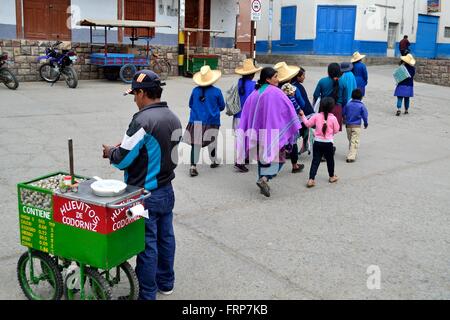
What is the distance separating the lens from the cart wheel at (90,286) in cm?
338

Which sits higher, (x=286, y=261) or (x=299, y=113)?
(x=299, y=113)

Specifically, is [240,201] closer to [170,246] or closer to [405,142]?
[170,246]

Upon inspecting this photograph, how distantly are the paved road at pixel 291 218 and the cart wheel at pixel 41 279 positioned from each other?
0.12 meters

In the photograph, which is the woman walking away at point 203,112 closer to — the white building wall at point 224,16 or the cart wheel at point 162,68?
the cart wheel at point 162,68

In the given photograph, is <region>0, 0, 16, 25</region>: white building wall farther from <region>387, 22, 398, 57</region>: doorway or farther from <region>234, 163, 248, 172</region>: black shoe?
<region>387, 22, 398, 57</region>: doorway

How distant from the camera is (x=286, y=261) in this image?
181 inches

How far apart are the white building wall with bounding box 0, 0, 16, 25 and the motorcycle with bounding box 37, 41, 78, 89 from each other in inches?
96.0

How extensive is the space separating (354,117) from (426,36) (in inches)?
882

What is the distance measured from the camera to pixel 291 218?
5750mm

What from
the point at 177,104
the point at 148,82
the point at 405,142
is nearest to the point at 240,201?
the point at 148,82

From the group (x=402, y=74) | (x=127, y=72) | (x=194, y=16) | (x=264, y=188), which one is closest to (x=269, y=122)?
(x=264, y=188)

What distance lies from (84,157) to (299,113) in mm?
3329

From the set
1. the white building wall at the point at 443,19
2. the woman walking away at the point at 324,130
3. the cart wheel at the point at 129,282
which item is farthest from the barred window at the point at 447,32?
the cart wheel at the point at 129,282

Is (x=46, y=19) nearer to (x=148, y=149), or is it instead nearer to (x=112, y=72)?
(x=112, y=72)
